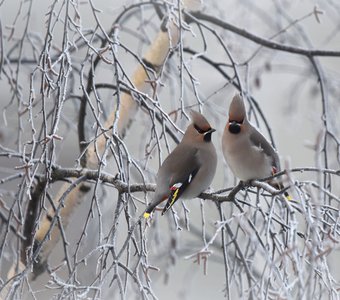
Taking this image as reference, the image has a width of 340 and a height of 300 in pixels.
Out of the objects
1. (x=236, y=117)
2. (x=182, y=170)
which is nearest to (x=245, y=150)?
(x=236, y=117)

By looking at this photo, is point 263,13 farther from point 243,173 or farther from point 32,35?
point 243,173

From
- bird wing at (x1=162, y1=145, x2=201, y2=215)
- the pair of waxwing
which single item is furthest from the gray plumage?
bird wing at (x1=162, y1=145, x2=201, y2=215)

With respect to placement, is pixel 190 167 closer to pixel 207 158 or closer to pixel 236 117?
pixel 207 158

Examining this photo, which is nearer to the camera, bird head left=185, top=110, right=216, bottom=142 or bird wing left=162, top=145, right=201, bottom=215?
bird wing left=162, top=145, right=201, bottom=215

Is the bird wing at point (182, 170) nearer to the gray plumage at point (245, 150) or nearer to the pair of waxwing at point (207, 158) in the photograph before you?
the pair of waxwing at point (207, 158)

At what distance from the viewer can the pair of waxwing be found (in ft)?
9.71

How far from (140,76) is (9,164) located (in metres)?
4.42

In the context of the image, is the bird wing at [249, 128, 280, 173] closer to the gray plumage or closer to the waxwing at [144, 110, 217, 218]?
the gray plumage

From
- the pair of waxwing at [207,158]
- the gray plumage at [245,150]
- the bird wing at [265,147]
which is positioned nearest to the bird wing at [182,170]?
the pair of waxwing at [207,158]

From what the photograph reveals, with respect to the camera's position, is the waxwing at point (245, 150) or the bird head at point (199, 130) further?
the bird head at point (199, 130)

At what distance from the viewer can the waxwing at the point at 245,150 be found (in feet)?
9.73

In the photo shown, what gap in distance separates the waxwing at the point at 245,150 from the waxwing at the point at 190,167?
0.25 feet

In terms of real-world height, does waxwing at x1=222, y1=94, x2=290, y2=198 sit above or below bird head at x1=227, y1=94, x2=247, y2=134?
below

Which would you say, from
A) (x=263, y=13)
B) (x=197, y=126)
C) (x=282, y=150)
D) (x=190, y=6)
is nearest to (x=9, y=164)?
(x=282, y=150)
